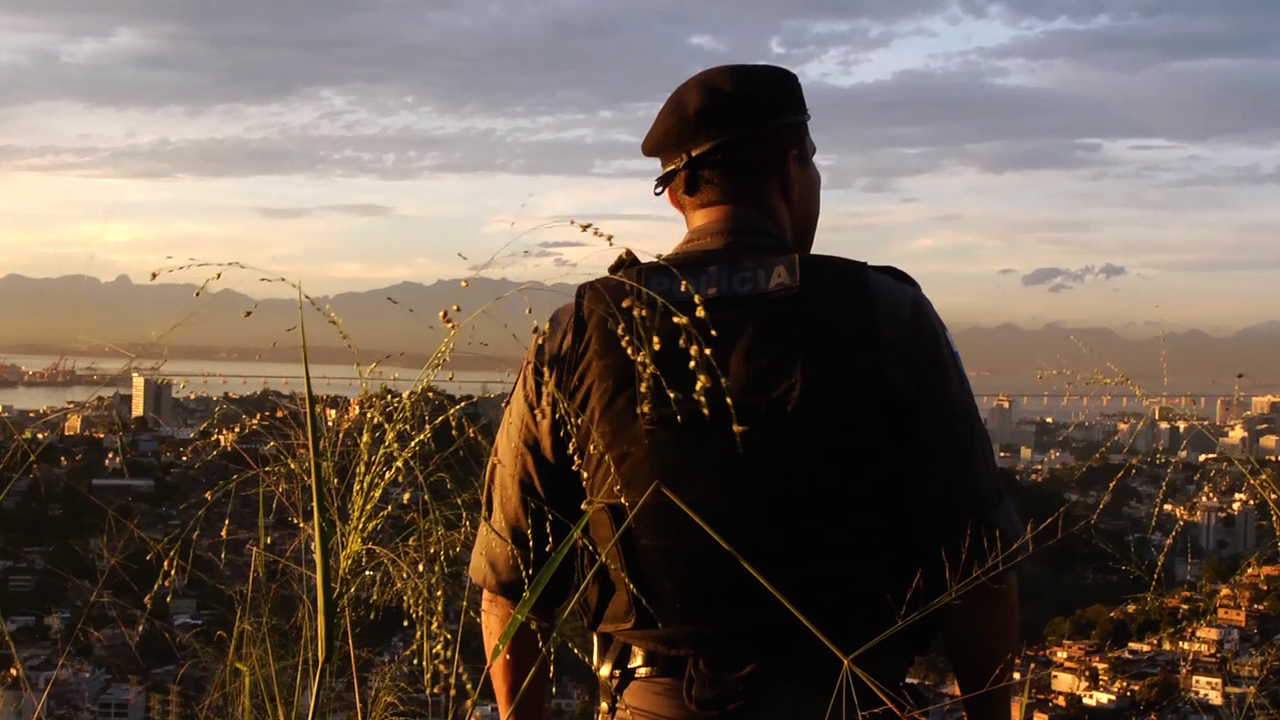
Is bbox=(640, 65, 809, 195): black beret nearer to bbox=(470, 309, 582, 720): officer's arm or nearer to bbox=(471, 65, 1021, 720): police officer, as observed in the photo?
bbox=(471, 65, 1021, 720): police officer

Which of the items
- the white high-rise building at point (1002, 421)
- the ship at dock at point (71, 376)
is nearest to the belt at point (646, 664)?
the ship at dock at point (71, 376)

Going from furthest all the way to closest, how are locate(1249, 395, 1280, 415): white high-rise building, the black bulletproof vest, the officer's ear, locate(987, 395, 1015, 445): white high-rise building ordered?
1. locate(987, 395, 1015, 445): white high-rise building
2. locate(1249, 395, 1280, 415): white high-rise building
3. the officer's ear
4. the black bulletproof vest

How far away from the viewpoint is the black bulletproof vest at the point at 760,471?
5.31ft

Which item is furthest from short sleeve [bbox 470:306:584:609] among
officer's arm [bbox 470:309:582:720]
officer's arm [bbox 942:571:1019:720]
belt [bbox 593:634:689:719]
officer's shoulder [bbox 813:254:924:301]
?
officer's arm [bbox 942:571:1019:720]

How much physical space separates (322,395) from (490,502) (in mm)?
306

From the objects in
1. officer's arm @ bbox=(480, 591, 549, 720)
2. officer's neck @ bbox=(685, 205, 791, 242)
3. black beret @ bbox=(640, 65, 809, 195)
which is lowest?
officer's arm @ bbox=(480, 591, 549, 720)

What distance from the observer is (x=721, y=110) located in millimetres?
1846

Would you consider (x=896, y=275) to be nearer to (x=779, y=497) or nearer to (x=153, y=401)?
(x=779, y=497)

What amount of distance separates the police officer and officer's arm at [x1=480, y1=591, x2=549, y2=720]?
12cm

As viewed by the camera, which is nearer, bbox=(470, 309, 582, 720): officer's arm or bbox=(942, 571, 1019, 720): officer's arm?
bbox=(942, 571, 1019, 720): officer's arm

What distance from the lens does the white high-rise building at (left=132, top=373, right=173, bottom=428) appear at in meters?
2.11

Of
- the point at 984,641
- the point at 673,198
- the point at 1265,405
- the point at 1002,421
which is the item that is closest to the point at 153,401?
the point at 673,198

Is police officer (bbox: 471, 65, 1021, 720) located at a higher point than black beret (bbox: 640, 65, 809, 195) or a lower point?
lower

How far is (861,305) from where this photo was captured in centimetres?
169
